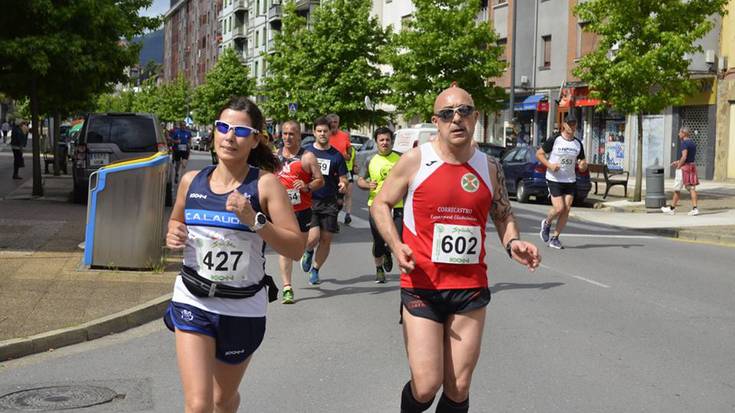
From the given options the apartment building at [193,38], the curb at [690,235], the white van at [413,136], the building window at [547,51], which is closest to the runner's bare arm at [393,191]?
the curb at [690,235]

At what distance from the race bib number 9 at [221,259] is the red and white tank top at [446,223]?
903 mm

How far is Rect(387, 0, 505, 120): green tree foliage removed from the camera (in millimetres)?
41531

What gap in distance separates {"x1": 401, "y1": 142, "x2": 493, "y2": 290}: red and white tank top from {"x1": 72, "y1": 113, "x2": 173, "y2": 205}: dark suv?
56.5 feet

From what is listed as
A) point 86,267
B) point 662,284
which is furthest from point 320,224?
point 662,284

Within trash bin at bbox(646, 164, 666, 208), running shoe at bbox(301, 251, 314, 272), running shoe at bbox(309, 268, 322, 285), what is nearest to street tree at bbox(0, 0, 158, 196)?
running shoe at bbox(301, 251, 314, 272)

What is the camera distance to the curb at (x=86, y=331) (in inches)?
304

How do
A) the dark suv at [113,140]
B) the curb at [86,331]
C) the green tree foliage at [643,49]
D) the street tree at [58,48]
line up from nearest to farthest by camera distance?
1. the curb at [86,331]
2. the street tree at [58,48]
3. the dark suv at [113,140]
4. the green tree foliage at [643,49]

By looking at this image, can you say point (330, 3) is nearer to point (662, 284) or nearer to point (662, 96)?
point (662, 96)

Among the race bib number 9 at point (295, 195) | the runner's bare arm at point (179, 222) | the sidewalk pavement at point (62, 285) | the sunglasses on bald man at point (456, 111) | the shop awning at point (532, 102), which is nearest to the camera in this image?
the runner's bare arm at point (179, 222)

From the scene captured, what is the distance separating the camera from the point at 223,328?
4402 mm

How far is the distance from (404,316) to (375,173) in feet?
20.4

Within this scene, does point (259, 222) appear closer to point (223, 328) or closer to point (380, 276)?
point (223, 328)

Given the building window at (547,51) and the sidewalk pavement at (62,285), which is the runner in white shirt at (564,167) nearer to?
the sidewalk pavement at (62,285)

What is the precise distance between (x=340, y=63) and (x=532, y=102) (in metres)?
14.4
